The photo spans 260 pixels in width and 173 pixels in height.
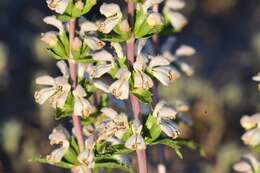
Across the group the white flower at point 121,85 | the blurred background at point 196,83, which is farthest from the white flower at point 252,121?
the blurred background at point 196,83

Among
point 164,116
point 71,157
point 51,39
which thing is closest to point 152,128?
point 164,116

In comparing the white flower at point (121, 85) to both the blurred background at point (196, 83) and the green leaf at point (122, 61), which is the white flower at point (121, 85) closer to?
the green leaf at point (122, 61)

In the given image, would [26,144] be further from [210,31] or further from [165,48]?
[210,31]

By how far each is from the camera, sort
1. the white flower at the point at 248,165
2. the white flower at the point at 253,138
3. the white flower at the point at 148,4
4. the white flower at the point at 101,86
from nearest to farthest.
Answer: the white flower at the point at 148,4 → the white flower at the point at 101,86 → the white flower at the point at 253,138 → the white flower at the point at 248,165

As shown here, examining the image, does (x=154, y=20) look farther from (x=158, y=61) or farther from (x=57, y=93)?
(x=57, y=93)

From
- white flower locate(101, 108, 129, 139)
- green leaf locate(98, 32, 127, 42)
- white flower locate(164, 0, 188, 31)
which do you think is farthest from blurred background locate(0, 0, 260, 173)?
green leaf locate(98, 32, 127, 42)

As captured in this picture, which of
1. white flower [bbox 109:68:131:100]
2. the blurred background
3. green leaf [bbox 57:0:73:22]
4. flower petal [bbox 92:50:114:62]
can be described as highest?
green leaf [bbox 57:0:73:22]

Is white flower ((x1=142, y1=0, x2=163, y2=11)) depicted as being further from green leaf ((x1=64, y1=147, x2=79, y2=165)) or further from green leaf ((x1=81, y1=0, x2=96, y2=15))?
green leaf ((x1=64, y1=147, x2=79, y2=165))
